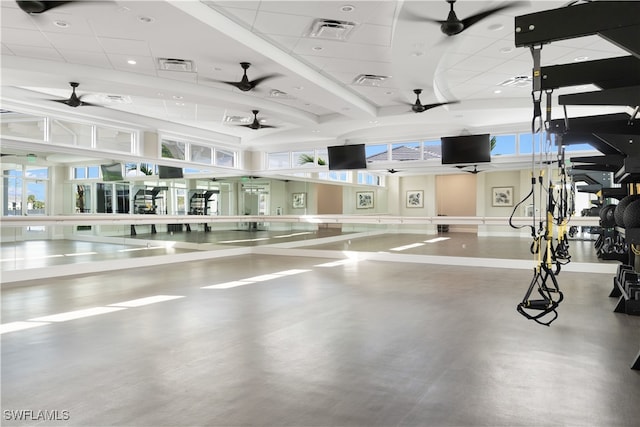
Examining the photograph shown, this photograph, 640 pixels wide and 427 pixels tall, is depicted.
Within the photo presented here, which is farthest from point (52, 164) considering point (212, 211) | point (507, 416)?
point (507, 416)

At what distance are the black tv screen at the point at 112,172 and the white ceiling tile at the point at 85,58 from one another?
345cm

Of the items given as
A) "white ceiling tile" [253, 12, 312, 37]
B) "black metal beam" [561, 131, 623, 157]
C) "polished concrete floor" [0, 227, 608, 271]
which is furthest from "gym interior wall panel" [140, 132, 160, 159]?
"black metal beam" [561, 131, 623, 157]

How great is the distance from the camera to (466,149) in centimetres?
1027

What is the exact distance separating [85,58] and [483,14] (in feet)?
17.8

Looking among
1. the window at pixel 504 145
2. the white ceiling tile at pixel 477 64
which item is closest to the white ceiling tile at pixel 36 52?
the white ceiling tile at pixel 477 64

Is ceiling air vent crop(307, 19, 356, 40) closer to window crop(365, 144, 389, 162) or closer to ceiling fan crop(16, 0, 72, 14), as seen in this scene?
ceiling fan crop(16, 0, 72, 14)

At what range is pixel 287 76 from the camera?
22.3 ft

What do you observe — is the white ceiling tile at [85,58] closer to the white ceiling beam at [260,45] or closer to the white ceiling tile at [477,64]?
the white ceiling beam at [260,45]

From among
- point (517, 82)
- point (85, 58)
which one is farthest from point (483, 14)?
point (85, 58)

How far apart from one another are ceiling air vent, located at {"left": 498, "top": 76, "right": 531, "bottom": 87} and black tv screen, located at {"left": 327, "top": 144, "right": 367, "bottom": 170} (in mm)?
4463

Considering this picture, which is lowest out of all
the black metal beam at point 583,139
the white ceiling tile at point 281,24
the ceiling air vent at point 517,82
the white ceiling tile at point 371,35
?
the black metal beam at point 583,139

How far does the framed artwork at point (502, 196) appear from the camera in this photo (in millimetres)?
10867

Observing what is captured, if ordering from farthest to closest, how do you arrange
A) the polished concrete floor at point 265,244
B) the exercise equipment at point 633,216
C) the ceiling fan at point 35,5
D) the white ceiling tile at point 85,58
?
1. the polished concrete floor at point 265,244
2. the white ceiling tile at point 85,58
3. the ceiling fan at point 35,5
4. the exercise equipment at point 633,216

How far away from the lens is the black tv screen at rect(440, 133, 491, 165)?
10.1m
